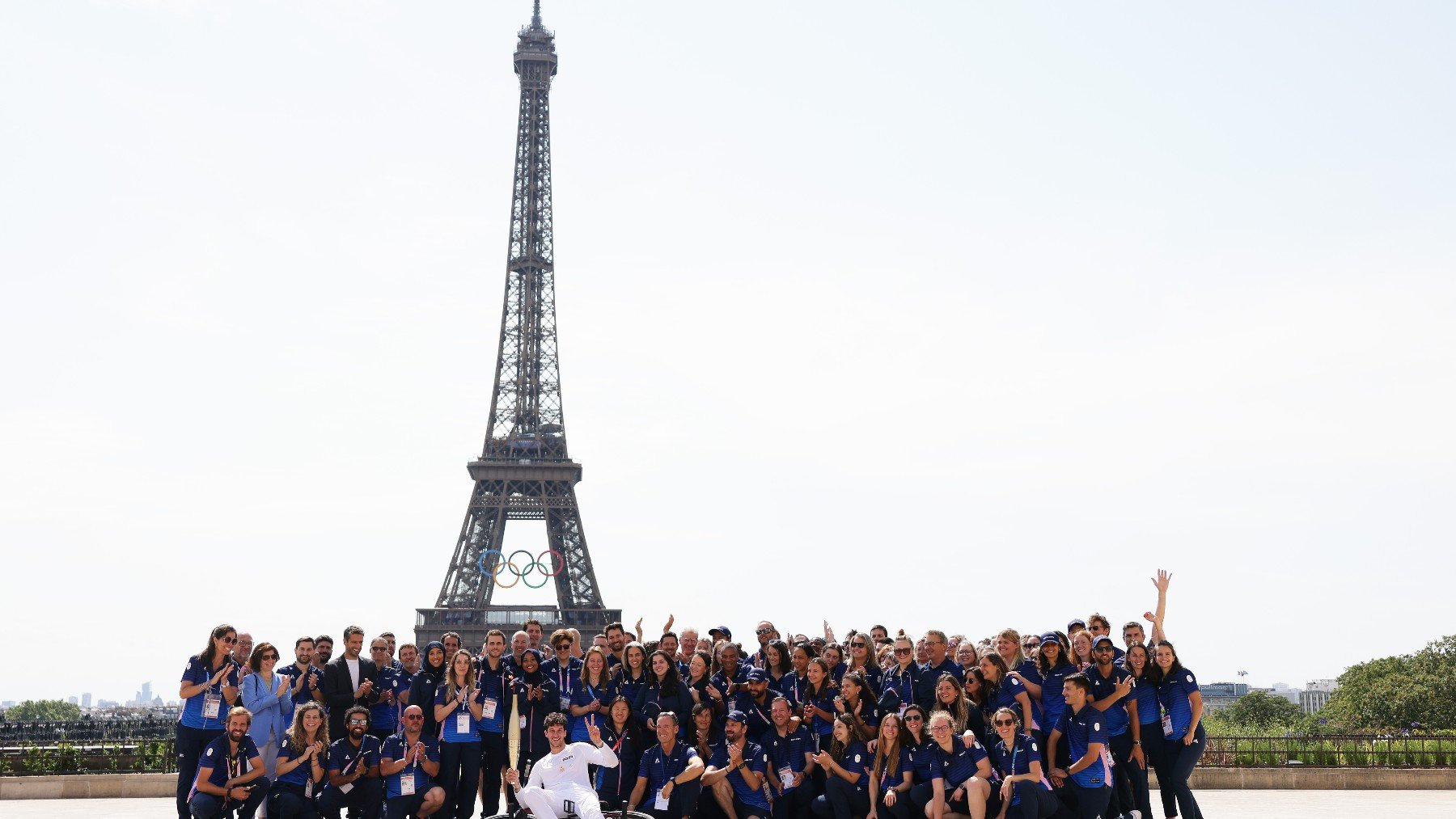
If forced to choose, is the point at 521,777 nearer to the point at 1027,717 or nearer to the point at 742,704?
the point at 742,704

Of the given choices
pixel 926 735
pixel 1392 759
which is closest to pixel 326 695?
pixel 926 735

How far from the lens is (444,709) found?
10.8m

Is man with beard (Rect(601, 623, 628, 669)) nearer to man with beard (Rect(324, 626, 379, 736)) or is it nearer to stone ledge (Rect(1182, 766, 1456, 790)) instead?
man with beard (Rect(324, 626, 379, 736))

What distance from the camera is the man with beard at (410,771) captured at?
10.5 meters

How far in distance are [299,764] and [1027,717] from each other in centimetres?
613

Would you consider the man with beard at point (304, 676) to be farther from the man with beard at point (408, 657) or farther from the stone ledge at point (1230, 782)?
the stone ledge at point (1230, 782)

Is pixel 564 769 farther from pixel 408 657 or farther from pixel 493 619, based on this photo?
pixel 493 619

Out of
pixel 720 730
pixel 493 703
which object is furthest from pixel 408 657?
pixel 720 730

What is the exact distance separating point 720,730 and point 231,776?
163 inches

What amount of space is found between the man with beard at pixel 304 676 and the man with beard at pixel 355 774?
2.67ft

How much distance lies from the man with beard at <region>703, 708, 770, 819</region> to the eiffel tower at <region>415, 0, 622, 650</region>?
3836 cm

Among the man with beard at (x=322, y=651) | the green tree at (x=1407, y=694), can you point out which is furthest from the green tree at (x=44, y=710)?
the man with beard at (x=322, y=651)

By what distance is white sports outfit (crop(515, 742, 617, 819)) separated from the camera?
9.76 meters

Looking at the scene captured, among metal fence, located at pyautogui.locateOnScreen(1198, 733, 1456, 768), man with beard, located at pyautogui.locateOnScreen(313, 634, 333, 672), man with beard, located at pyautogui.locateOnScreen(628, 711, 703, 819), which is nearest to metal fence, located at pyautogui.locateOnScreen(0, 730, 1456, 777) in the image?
metal fence, located at pyautogui.locateOnScreen(1198, 733, 1456, 768)
